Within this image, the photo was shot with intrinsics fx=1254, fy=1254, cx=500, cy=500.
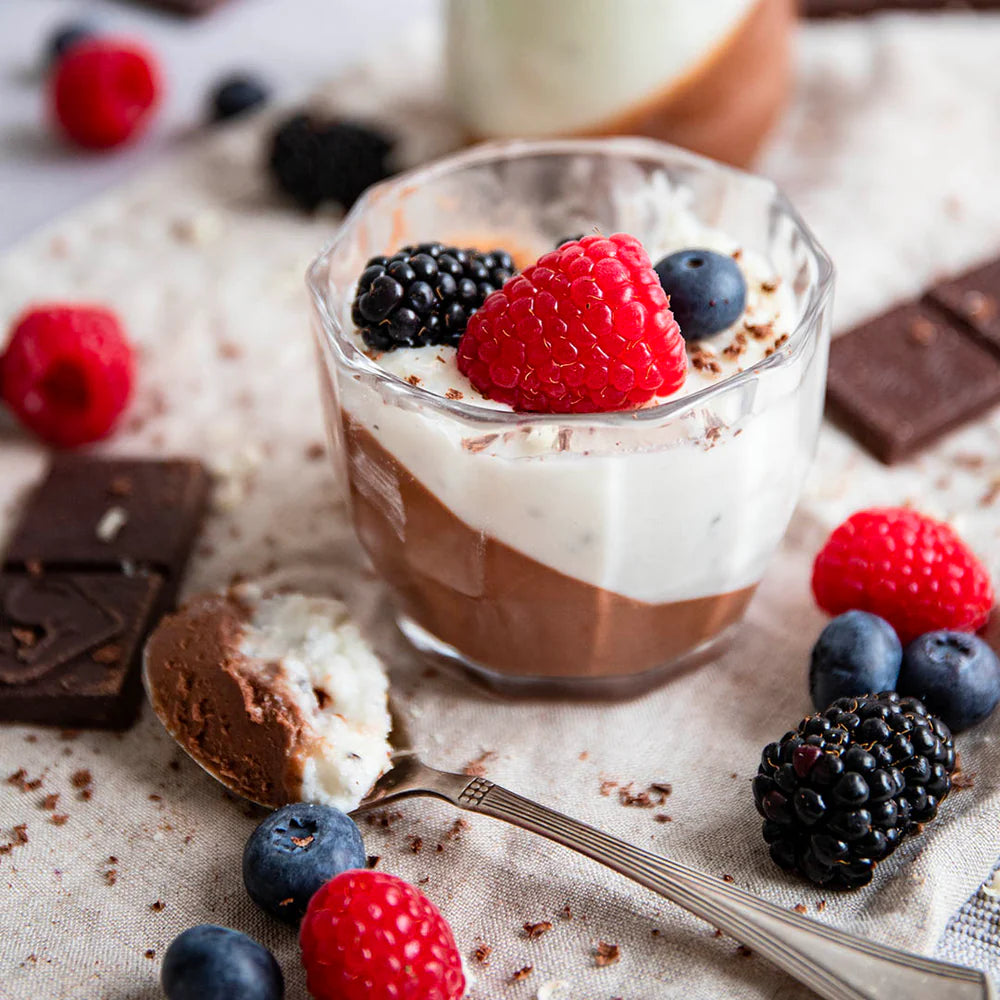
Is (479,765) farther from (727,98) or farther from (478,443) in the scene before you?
(727,98)

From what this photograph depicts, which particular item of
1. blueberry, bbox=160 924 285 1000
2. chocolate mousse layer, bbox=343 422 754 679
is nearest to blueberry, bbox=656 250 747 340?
chocolate mousse layer, bbox=343 422 754 679

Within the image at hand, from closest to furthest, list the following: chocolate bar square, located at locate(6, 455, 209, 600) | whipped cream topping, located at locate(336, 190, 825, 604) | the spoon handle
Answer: the spoon handle → whipped cream topping, located at locate(336, 190, 825, 604) → chocolate bar square, located at locate(6, 455, 209, 600)

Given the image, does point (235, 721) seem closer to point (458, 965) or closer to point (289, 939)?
point (289, 939)

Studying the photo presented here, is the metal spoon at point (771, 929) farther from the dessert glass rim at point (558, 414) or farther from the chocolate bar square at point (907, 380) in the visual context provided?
the chocolate bar square at point (907, 380)

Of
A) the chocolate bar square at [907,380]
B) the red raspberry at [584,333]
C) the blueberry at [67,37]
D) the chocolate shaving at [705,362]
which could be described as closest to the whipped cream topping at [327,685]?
the red raspberry at [584,333]

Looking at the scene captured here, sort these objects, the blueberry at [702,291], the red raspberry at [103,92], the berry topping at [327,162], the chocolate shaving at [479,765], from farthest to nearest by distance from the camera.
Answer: the red raspberry at [103,92] < the berry topping at [327,162] < the chocolate shaving at [479,765] < the blueberry at [702,291]

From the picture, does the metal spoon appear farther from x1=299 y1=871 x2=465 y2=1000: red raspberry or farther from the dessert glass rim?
the dessert glass rim

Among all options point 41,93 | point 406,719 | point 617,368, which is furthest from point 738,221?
point 41,93
